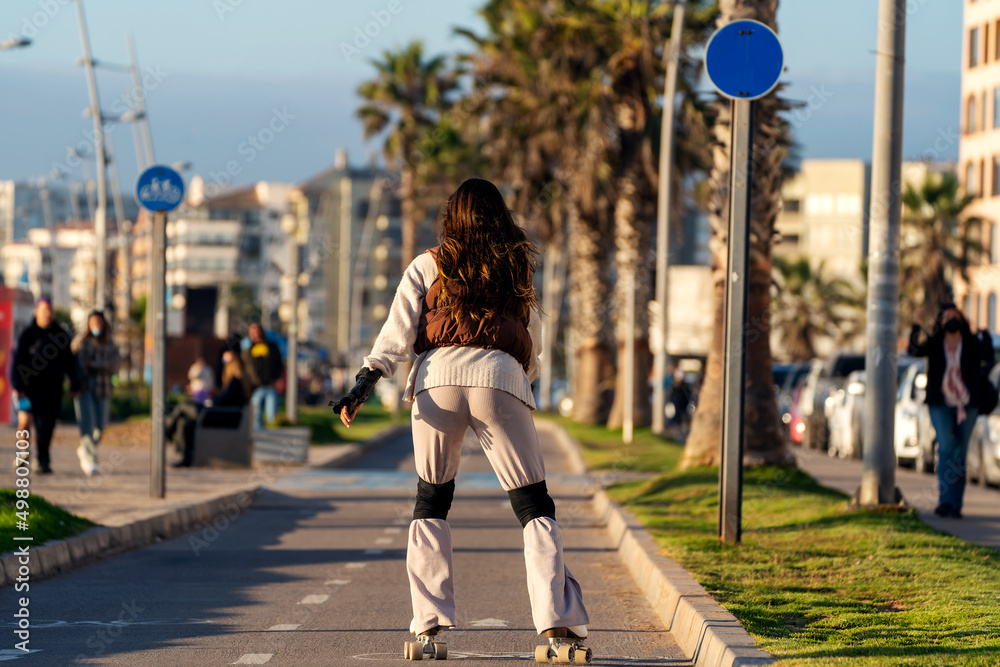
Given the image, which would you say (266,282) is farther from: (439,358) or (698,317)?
(439,358)

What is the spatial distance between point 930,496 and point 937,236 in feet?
156

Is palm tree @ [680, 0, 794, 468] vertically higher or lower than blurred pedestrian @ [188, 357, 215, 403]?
higher

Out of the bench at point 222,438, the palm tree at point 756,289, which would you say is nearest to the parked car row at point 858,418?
the palm tree at point 756,289

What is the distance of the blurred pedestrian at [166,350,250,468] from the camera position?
58.5 ft

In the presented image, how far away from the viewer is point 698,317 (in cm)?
4941

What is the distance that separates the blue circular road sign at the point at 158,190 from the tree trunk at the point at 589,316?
72.0ft

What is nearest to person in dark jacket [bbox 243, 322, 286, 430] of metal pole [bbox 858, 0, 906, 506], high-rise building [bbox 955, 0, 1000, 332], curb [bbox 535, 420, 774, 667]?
curb [bbox 535, 420, 774, 667]

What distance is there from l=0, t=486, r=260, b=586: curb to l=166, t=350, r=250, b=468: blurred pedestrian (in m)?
3.82

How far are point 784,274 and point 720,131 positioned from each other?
62.2m

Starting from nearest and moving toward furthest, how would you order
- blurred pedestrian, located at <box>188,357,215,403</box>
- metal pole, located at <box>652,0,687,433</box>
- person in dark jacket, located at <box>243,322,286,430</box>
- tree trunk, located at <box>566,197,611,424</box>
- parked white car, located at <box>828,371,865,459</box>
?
person in dark jacket, located at <box>243,322,286,430</box> → parked white car, located at <box>828,371,865,459</box> → blurred pedestrian, located at <box>188,357,215,403</box> → metal pole, located at <box>652,0,687,433</box> → tree trunk, located at <box>566,197,611,424</box>

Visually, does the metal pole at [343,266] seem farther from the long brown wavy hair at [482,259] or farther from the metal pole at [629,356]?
the long brown wavy hair at [482,259]

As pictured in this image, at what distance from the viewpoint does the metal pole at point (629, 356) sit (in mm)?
27875

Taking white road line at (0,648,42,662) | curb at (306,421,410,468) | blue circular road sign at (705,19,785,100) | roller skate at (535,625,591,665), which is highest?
blue circular road sign at (705,19,785,100)

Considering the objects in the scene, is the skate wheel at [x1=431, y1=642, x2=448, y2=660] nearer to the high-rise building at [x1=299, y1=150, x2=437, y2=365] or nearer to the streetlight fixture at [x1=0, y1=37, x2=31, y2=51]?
the streetlight fixture at [x1=0, y1=37, x2=31, y2=51]
